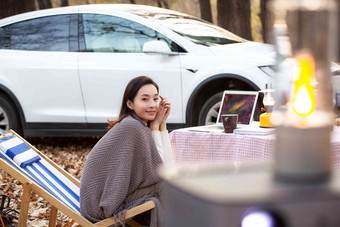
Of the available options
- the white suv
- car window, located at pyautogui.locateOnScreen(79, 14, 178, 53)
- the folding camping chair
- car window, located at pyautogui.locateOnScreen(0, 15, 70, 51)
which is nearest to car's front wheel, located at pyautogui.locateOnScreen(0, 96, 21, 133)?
the white suv

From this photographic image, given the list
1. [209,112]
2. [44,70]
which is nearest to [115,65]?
[44,70]

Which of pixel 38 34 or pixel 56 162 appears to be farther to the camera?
pixel 38 34

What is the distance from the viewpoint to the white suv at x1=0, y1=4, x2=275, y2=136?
668cm

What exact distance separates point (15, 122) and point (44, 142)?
1.08 m

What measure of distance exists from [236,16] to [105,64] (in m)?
5.36

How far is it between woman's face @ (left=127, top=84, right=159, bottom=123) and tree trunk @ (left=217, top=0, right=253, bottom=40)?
8.40 metres

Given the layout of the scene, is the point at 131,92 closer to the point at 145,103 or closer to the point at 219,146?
the point at 145,103

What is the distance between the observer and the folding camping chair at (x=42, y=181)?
127 inches

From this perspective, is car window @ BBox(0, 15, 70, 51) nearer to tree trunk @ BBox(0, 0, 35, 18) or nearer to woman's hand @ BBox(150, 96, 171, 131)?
woman's hand @ BBox(150, 96, 171, 131)

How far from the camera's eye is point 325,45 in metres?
0.92

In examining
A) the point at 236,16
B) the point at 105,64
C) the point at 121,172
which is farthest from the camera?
the point at 236,16

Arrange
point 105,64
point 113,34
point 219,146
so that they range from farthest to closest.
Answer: point 113,34, point 105,64, point 219,146

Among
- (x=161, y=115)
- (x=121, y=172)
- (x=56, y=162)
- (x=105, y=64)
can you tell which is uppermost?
(x=105, y=64)

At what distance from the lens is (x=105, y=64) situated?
23.1ft
